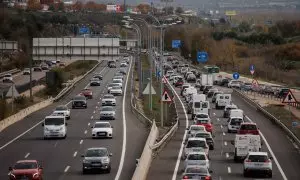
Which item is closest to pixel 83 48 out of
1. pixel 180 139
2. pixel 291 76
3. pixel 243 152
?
pixel 180 139

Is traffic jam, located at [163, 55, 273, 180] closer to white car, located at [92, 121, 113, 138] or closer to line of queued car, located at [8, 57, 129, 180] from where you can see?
line of queued car, located at [8, 57, 129, 180]

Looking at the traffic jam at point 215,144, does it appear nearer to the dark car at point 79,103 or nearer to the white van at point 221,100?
the white van at point 221,100

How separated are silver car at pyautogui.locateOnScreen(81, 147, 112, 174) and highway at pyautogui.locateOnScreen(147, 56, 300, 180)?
1927mm

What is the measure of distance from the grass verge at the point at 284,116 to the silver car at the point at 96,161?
21.4 metres

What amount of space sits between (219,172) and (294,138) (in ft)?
52.4

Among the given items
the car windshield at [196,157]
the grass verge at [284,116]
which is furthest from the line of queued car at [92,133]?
the grass verge at [284,116]

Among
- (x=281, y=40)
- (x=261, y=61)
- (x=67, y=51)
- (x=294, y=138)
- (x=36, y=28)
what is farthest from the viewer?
(x=281, y=40)

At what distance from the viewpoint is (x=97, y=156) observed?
3759cm

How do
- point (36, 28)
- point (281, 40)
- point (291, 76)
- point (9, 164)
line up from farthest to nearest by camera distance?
point (281, 40) < point (36, 28) < point (291, 76) < point (9, 164)

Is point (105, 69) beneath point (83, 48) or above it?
beneath

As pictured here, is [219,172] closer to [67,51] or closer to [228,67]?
[67,51]

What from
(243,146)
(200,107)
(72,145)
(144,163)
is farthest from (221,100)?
(144,163)

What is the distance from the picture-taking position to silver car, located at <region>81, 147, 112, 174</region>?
37219mm

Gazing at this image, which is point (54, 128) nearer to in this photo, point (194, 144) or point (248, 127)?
point (248, 127)
